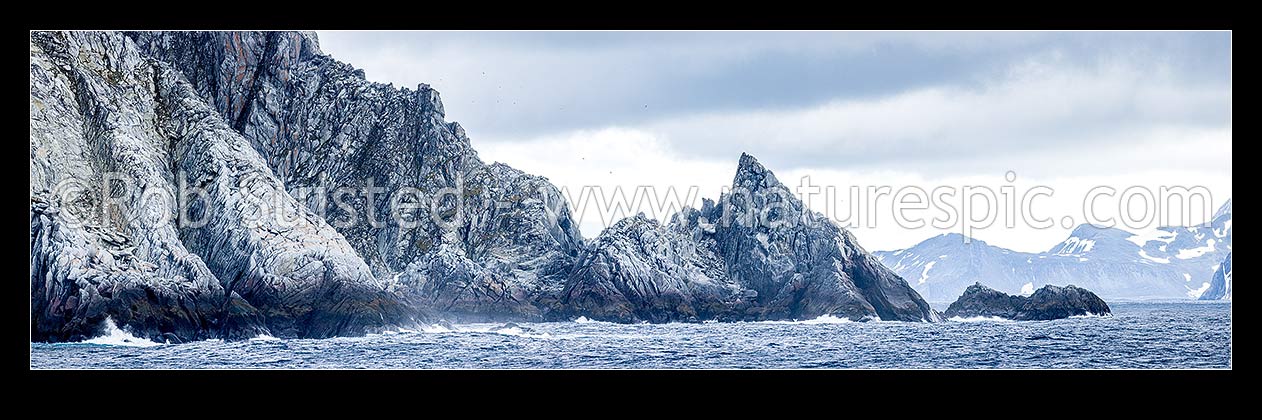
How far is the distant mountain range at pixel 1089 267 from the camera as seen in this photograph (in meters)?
87.2

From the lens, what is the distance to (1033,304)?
202ft

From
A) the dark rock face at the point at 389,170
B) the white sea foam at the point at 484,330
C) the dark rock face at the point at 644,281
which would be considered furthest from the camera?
the dark rock face at the point at 644,281

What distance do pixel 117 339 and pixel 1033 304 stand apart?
44.5 meters

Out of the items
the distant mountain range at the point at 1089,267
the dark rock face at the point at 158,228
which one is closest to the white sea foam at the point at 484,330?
the dark rock face at the point at 158,228

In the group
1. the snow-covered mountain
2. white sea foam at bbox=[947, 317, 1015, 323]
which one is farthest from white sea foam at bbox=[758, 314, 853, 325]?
the snow-covered mountain

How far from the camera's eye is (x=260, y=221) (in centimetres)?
4841

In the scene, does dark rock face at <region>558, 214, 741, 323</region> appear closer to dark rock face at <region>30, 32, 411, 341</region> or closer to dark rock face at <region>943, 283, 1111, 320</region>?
dark rock face at <region>943, 283, 1111, 320</region>

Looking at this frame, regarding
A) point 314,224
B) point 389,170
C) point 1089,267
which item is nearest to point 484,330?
point 314,224

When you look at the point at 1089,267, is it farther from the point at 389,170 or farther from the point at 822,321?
the point at 389,170

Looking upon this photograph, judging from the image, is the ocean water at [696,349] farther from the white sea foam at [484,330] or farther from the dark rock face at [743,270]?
the dark rock face at [743,270]

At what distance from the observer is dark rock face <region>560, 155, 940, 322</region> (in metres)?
62.8

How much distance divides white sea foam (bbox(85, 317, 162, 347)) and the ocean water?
1.5 inches

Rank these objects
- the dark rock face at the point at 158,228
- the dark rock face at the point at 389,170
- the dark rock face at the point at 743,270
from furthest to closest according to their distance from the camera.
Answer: the dark rock face at the point at 743,270 < the dark rock face at the point at 389,170 < the dark rock face at the point at 158,228

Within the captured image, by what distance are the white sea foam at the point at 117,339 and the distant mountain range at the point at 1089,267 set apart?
53293 mm
